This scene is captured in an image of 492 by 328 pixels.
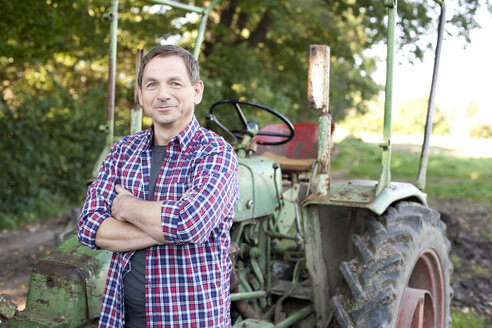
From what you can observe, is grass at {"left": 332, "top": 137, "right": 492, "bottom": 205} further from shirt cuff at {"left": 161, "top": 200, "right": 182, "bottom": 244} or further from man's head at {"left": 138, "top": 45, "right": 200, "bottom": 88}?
shirt cuff at {"left": 161, "top": 200, "right": 182, "bottom": 244}

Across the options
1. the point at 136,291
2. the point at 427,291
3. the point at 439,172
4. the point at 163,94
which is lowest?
the point at 439,172

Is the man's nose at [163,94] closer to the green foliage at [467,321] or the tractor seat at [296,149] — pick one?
the tractor seat at [296,149]

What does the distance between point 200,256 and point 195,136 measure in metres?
0.40

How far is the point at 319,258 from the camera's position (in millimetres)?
2807

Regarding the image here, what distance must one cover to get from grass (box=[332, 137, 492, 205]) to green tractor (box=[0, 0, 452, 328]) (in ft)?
24.4

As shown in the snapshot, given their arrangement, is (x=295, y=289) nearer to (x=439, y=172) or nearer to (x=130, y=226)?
(x=130, y=226)

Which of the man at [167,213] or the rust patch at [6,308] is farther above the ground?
the man at [167,213]

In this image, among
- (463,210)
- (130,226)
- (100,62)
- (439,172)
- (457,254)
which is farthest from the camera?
(439,172)

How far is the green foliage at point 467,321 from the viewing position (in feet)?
12.8

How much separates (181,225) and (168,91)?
1.52ft

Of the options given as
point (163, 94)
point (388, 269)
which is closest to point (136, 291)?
point (163, 94)

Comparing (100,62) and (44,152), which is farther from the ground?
(100,62)

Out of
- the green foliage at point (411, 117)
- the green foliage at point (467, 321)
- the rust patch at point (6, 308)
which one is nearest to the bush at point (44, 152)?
the rust patch at point (6, 308)

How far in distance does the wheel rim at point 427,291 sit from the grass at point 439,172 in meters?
7.23
